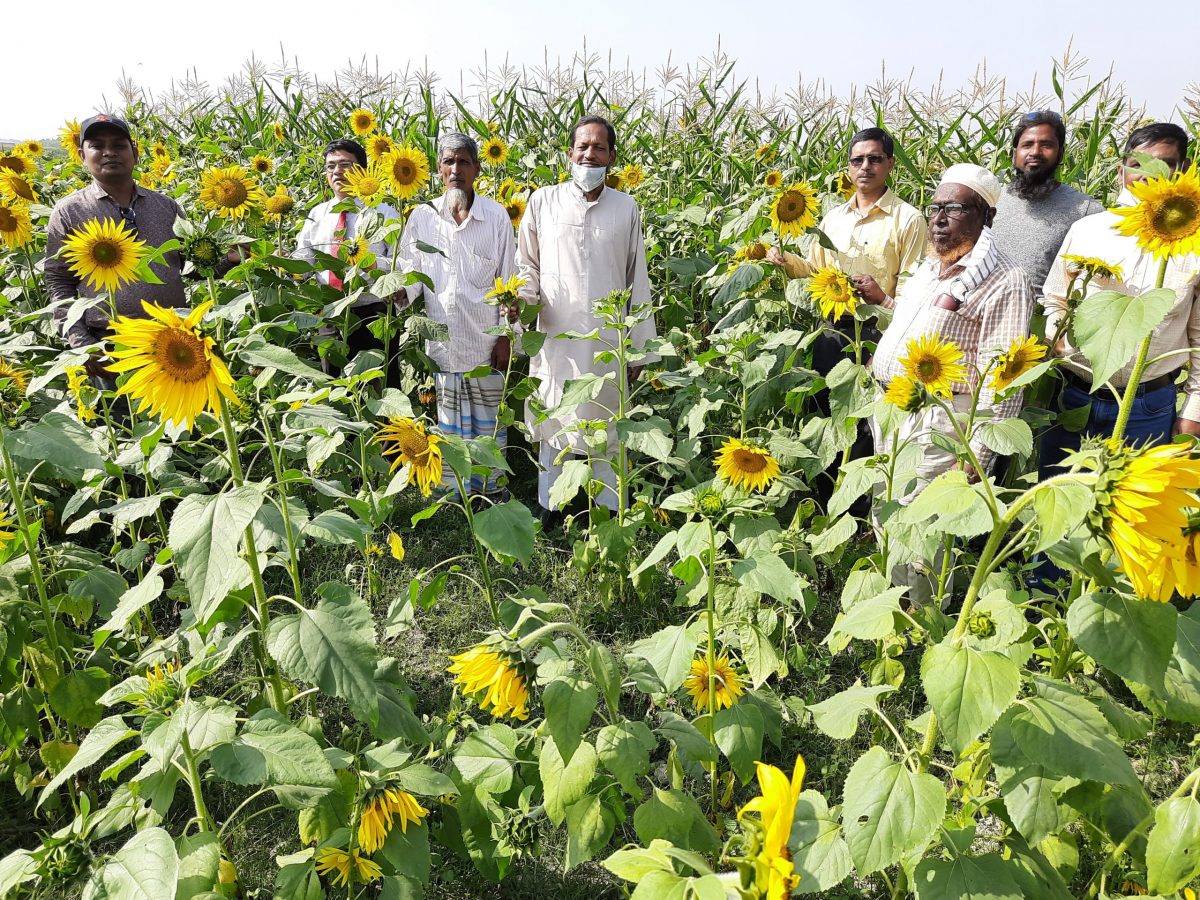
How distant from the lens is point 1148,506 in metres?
1.00

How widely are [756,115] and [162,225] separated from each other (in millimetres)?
4867

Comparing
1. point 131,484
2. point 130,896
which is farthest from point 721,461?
point 131,484

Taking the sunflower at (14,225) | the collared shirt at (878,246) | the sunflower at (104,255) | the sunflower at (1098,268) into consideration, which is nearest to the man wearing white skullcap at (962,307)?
the sunflower at (1098,268)

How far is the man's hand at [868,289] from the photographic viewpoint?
3166 mm

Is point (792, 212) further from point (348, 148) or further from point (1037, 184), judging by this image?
point (348, 148)

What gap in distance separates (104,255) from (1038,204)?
342 centimetres

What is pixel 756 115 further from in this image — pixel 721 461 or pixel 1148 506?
pixel 1148 506

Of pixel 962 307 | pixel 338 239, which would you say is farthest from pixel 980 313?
pixel 338 239

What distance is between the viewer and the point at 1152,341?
2.54 meters

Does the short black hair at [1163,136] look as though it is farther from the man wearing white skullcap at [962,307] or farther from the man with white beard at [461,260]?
the man with white beard at [461,260]

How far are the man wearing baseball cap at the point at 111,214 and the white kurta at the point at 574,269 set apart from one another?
1542 millimetres

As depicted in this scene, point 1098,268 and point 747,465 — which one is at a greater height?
point 1098,268

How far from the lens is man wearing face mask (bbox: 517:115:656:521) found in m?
3.62

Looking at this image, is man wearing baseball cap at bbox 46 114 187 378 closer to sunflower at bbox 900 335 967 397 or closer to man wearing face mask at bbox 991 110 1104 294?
sunflower at bbox 900 335 967 397
